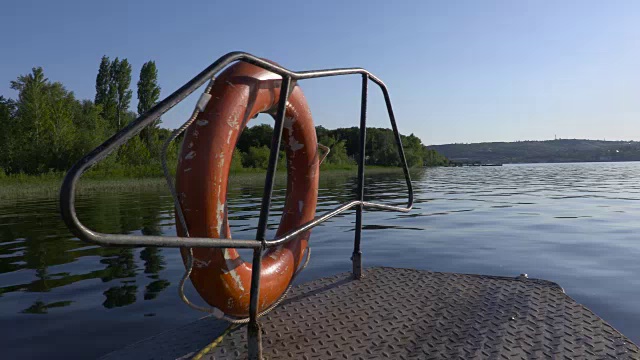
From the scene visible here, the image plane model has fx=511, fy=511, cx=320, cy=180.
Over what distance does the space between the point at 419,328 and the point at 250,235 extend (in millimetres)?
5210

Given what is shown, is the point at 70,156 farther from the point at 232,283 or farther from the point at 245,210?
the point at 232,283

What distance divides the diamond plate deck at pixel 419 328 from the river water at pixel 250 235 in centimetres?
87

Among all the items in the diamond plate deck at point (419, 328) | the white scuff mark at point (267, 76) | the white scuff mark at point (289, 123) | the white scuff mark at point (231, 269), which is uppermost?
the white scuff mark at point (267, 76)

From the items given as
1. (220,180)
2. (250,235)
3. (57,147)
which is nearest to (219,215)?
(220,180)

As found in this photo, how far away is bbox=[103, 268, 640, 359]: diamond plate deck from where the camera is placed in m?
2.26

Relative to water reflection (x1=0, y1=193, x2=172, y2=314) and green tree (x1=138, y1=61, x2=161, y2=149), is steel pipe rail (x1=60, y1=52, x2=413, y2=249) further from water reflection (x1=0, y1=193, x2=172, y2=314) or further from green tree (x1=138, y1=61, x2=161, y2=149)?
green tree (x1=138, y1=61, x2=161, y2=149)

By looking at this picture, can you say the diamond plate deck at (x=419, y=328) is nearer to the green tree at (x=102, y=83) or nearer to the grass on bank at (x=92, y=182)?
the grass on bank at (x=92, y=182)

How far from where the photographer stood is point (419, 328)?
251cm

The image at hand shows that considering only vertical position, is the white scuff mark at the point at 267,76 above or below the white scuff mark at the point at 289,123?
above

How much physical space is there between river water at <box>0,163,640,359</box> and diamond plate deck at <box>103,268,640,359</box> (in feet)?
2.85

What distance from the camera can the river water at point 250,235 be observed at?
138 inches

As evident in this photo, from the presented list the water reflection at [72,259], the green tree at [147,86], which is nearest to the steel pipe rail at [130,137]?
the water reflection at [72,259]

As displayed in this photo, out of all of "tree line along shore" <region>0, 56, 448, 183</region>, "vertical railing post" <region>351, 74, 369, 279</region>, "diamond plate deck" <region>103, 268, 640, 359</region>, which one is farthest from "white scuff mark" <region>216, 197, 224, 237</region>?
"tree line along shore" <region>0, 56, 448, 183</region>

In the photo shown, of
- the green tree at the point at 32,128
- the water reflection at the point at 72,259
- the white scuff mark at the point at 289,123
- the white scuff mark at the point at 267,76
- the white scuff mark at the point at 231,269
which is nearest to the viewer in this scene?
the white scuff mark at the point at 231,269
